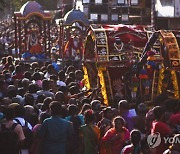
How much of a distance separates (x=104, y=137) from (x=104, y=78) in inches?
249

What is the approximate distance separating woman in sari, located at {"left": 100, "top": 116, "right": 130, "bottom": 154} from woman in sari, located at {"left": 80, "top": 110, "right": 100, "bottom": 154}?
0.72 ft

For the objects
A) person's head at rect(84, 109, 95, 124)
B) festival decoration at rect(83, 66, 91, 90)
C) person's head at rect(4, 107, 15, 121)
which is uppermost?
person's head at rect(4, 107, 15, 121)

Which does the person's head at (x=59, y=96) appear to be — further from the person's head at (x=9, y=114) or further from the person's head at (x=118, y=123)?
the person's head at (x=118, y=123)

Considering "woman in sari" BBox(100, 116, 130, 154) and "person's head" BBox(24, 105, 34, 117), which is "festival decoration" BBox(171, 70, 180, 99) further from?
"woman in sari" BBox(100, 116, 130, 154)

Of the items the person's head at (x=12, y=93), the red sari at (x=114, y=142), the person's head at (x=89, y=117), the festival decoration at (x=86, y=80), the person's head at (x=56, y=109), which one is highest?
the person's head at (x=56, y=109)

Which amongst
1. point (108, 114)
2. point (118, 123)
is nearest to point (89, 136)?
point (118, 123)

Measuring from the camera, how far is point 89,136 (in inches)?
401

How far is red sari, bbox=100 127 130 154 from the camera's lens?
32.4ft

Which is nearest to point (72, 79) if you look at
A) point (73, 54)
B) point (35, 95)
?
point (35, 95)

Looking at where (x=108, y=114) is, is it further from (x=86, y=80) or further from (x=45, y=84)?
(x=86, y=80)

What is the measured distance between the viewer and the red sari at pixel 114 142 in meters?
9.87

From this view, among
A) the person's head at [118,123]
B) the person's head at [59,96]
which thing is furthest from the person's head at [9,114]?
the person's head at [59,96]

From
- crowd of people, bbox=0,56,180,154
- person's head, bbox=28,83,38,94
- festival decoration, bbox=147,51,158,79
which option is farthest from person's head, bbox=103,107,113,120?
festival decoration, bbox=147,51,158,79

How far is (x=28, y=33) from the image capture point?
31.0 metres
